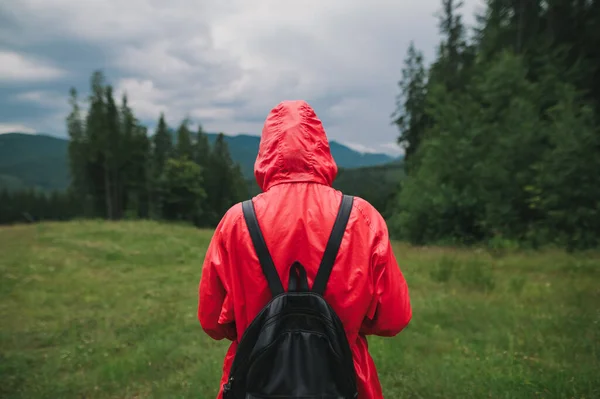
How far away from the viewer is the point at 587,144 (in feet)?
46.1

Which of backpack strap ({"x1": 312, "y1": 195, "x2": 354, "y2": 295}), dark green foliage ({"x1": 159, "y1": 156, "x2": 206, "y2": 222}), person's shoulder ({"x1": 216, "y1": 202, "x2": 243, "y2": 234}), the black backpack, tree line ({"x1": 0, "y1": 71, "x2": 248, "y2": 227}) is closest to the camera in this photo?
the black backpack

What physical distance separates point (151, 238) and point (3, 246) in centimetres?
537

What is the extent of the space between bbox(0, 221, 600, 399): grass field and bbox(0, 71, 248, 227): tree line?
35.5 metres

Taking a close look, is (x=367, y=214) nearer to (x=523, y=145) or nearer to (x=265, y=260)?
(x=265, y=260)

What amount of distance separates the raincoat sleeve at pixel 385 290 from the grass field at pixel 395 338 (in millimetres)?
2831

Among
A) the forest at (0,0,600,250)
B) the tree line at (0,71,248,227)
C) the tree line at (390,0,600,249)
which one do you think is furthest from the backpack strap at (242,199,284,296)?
the tree line at (0,71,248,227)

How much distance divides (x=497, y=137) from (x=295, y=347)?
20.6 metres

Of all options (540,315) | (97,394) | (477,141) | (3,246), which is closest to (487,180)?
(477,141)

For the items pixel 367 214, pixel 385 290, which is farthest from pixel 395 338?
pixel 367 214

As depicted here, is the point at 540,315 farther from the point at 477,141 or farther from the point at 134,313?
the point at 477,141

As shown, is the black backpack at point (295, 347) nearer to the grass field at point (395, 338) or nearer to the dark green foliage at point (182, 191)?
the grass field at point (395, 338)

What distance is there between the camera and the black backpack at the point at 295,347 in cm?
166

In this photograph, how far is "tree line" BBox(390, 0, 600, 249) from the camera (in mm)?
14562

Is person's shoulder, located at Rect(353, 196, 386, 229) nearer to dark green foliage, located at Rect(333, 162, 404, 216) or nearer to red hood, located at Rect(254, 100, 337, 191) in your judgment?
red hood, located at Rect(254, 100, 337, 191)
